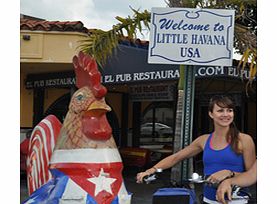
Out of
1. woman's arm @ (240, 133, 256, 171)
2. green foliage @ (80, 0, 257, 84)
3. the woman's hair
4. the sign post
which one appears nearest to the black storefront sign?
green foliage @ (80, 0, 257, 84)

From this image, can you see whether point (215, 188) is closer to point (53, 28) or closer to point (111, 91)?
point (53, 28)

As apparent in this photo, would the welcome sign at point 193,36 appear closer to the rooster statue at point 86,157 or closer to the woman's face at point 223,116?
the rooster statue at point 86,157

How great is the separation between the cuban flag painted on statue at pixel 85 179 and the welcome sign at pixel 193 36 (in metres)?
1.13

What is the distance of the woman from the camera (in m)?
2.98

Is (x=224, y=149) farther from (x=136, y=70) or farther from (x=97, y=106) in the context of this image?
(x=136, y=70)

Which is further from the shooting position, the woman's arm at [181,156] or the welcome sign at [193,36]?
the welcome sign at [193,36]

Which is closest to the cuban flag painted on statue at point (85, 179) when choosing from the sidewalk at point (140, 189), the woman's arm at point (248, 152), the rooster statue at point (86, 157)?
the rooster statue at point (86, 157)

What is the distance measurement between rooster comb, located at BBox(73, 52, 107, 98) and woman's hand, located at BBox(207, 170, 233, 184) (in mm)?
1250

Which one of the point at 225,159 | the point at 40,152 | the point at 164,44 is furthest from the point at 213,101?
the point at 40,152

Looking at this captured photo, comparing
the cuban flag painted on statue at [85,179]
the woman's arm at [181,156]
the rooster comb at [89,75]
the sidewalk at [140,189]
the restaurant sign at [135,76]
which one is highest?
the restaurant sign at [135,76]

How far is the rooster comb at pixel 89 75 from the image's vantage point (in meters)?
3.77

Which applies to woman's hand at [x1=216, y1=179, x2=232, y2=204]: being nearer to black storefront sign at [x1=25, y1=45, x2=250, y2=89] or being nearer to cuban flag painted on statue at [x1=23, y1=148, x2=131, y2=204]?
cuban flag painted on statue at [x1=23, y1=148, x2=131, y2=204]

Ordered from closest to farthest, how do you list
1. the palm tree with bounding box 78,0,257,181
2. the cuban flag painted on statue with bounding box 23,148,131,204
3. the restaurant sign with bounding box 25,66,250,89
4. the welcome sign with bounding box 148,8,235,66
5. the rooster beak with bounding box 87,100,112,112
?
1. the cuban flag painted on statue with bounding box 23,148,131,204
2. the rooster beak with bounding box 87,100,112,112
3. the welcome sign with bounding box 148,8,235,66
4. the palm tree with bounding box 78,0,257,181
5. the restaurant sign with bounding box 25,66,250,89

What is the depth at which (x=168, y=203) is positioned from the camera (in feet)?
9.91
